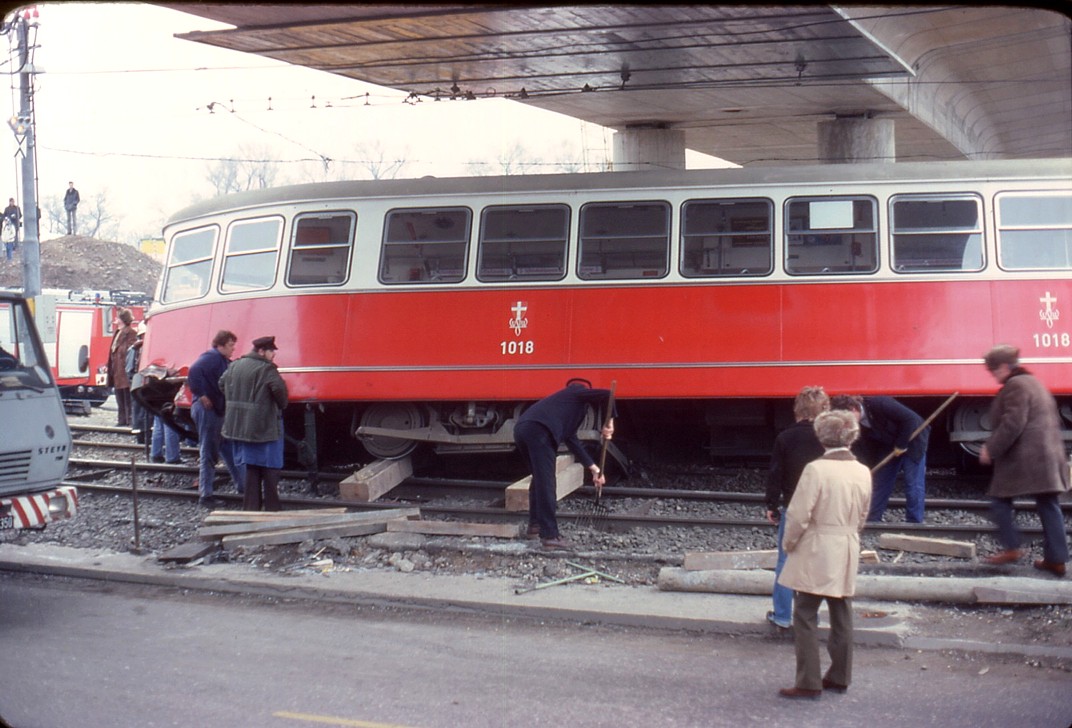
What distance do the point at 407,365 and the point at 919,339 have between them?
5.16 m

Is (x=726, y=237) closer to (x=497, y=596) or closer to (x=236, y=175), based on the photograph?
(x=497, y=596)

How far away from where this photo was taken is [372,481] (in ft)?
34.1

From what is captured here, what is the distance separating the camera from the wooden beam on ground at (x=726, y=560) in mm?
7578

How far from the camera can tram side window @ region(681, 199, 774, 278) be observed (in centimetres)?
1075

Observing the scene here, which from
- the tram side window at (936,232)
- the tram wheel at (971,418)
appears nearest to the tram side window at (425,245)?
the tram side window at (936,232)

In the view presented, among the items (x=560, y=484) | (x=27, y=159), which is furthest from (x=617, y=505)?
(x=27, y=159)

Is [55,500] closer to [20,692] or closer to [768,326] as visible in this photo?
[20,692]

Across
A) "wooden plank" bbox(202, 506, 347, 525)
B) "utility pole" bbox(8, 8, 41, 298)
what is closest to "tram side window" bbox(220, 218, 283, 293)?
"wooden plank" bbox(202, 506, 347, 525)

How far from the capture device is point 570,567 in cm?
810

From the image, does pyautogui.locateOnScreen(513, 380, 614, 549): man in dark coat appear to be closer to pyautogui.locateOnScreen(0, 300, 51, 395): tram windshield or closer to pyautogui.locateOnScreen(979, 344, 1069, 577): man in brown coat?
pyautogui.locateOnScreen(979, 344, 1069, 577): man in brown coat

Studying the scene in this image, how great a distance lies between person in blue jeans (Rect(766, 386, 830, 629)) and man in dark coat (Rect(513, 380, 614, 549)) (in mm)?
2396

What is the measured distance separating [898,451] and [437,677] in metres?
4.89

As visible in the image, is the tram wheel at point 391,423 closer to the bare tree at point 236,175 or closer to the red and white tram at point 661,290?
the red and white tram at point 661,290

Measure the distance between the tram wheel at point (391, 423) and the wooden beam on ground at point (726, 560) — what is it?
453 centimetres
